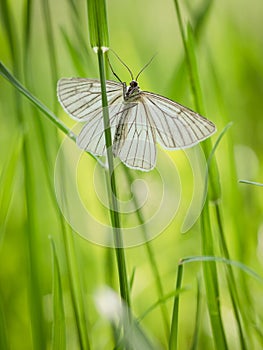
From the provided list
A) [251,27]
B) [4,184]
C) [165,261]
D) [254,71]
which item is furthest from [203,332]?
[251,27]

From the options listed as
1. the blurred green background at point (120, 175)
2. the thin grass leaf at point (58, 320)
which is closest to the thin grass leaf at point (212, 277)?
the blurred green background at point (120, 175)

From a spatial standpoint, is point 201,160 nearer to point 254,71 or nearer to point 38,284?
point 38,284

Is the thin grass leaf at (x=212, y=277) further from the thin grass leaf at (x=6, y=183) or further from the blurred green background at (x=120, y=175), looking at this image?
the thin grass leaf at (x=6, y=183)

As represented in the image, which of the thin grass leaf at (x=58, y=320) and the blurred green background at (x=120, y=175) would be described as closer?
the thin grass leaf at (x=58, y=320)

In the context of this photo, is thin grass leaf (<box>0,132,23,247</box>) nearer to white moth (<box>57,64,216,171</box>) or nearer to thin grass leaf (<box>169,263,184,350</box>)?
white moth (<box>57,64,216,171</box>)

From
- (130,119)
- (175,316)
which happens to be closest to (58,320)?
(175,316)

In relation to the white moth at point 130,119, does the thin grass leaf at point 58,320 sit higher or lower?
lower
